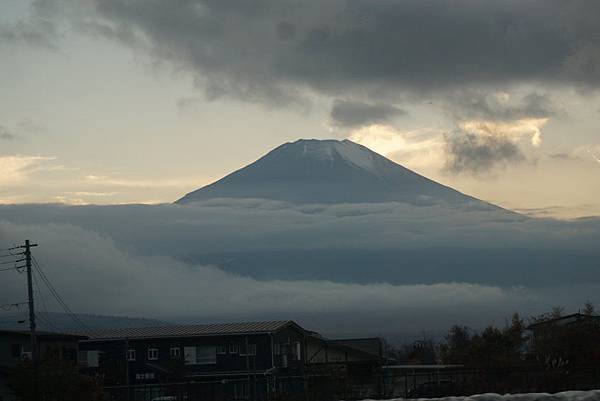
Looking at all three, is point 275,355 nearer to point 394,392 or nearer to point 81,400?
point 394,392

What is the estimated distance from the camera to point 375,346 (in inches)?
3164

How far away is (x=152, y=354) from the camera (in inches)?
2776

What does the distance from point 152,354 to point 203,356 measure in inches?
137

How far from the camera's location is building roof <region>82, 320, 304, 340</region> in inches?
2731

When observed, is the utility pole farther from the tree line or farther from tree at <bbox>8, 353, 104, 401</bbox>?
the tree line

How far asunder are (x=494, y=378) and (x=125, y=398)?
15915 millimetres

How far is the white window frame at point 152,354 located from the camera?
70312mm

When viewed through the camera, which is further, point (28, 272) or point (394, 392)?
point (28, 272)

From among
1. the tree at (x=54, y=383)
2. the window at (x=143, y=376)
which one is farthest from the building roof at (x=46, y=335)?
the tree at (x=54, y=383)

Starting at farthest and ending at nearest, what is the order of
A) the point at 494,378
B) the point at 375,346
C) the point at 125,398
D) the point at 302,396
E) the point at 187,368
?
the point at 375,346, the point at 187,368, the point at 125,398, the point at 494,378, the point at 302,396

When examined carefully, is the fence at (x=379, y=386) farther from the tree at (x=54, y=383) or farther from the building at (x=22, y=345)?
the building at (x=22, y=345)

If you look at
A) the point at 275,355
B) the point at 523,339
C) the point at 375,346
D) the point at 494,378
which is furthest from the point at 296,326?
the point at 494,378

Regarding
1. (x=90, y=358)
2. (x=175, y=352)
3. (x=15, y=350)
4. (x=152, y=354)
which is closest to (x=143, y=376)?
(x=152, y=354)

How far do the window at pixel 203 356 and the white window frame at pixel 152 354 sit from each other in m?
2.05
